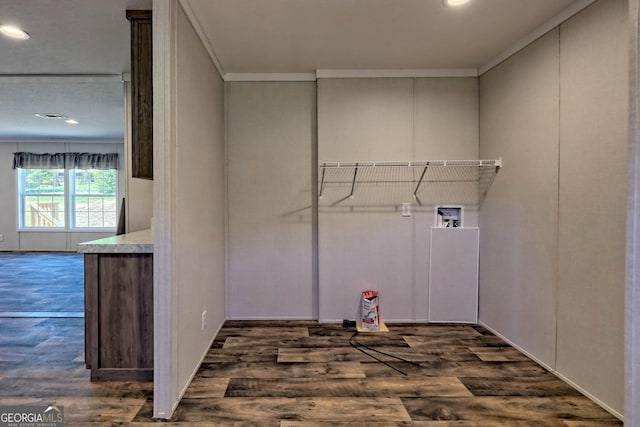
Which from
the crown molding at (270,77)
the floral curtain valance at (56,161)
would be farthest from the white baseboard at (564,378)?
the floral curtain valance at (56,161)

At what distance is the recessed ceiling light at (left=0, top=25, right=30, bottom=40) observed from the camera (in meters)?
2.37

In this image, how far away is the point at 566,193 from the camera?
2129 millimetres

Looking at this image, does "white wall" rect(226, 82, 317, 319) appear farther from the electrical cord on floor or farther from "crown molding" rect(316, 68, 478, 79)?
the electrical cord on floor

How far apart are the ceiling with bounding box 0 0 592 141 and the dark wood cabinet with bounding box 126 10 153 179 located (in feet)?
0.94

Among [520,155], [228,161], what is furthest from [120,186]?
[520,155]

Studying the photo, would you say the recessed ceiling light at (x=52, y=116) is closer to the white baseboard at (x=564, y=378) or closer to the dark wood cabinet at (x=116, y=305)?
the dark wood cabinet at (x=116, y=305)

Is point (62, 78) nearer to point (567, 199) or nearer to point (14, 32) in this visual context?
point (14, 32)

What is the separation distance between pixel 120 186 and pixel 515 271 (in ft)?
25.2

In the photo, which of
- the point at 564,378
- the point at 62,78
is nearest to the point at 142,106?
the point at 62,78

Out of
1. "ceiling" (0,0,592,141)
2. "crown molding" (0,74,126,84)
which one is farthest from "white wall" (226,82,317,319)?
"crown molding" (0,74,126,84)

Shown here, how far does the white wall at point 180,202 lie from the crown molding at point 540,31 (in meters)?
2.38

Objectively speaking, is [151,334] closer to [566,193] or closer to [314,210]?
[314,210]

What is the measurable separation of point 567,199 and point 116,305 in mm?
2966

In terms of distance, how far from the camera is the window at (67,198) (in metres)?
7.32
